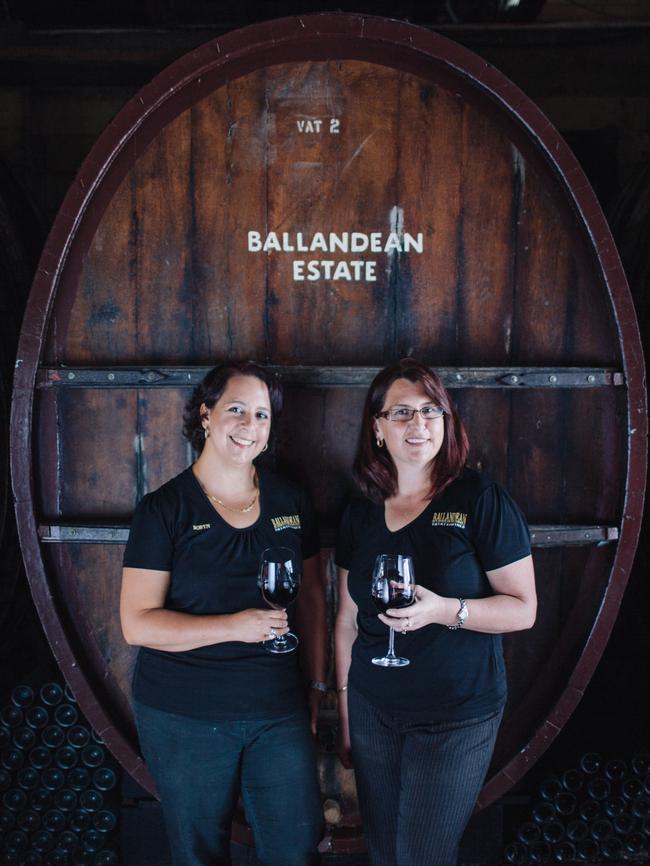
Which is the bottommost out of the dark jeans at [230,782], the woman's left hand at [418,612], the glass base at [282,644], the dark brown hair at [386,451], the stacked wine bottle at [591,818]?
the stacked wine bottle at [591,818]

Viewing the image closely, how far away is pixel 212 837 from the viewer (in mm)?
1610

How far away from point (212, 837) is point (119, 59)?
2773mm

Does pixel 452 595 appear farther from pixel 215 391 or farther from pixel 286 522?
pixel 215 391

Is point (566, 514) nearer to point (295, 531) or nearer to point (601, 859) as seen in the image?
point (295, 531)

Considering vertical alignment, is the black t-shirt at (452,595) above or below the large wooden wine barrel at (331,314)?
below

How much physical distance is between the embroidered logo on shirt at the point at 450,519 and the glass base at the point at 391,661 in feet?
0.97

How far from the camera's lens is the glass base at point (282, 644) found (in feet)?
5.25

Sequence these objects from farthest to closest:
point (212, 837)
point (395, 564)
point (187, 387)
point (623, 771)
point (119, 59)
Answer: point (119, 59)
point (623, 771)
point (187, 387)
point (212, 837)
point (395, 564)

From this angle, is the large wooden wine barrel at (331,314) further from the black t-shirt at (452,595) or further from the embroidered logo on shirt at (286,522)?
the black t-shirt at (452,595)

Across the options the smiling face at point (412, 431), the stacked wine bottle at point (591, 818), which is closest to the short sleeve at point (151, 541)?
the smiling face at point (412, 431)

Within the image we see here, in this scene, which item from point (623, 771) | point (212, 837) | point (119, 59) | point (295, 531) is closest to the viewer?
point (212, 837)

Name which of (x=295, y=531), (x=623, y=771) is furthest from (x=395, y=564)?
(x=623, y=771)

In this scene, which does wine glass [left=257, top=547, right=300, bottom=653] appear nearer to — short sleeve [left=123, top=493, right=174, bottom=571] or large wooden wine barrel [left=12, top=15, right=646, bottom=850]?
short sleeve [left=123, top=493, right=174, bottom=571]

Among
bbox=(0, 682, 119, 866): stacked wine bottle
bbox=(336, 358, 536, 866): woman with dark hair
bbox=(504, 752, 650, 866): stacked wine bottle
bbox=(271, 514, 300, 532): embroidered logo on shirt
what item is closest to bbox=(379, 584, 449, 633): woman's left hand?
bbox=(336, 358, 536, 866): woman with dark hair
